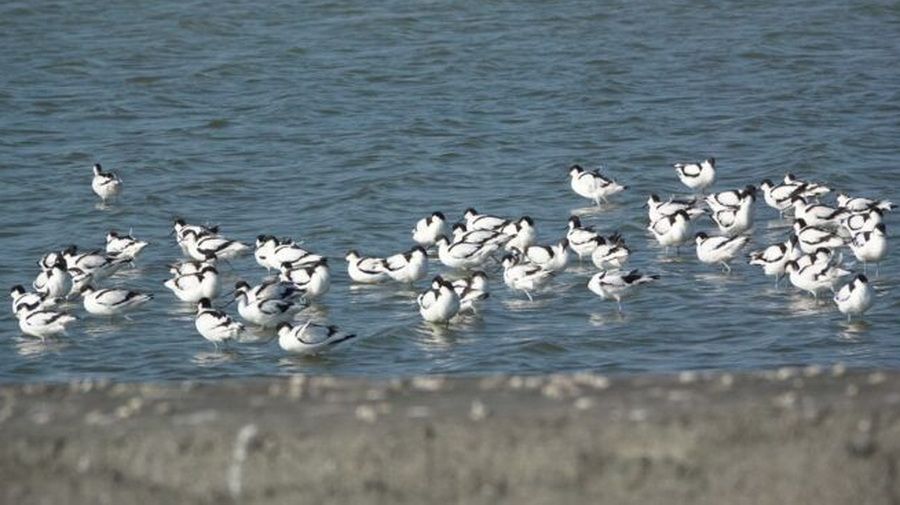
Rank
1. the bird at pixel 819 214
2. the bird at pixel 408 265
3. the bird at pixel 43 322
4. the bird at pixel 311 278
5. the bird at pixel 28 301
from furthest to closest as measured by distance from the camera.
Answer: the bird at pixel 819 214, the bird at pixel 408 265, the bird at pixel 311 278, the bird at pixel 28 301, the bird at pixel 43 322

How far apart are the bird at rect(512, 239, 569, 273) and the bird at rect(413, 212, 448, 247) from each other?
4.86 feet

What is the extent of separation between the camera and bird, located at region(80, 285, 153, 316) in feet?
62.5

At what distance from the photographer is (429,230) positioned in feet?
71.4

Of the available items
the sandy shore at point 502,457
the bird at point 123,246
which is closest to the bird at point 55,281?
the bird at point 123,246

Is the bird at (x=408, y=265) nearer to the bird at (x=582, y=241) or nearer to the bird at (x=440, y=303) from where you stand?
the bird at (x=440, y=303)

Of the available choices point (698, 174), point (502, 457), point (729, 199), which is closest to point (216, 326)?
point (729, 199)

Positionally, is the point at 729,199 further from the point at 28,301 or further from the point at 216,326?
the point at 28,301

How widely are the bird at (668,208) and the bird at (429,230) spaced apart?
2.57 m

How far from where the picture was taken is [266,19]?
37.3 metres

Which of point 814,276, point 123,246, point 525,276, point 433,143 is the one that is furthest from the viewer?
point 433,143

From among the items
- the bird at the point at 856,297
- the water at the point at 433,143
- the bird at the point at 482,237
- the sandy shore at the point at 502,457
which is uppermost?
the sandy shore at the point at 502,457

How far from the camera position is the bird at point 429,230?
2169 cm

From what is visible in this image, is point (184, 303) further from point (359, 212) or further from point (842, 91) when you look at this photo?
point (842, 91)

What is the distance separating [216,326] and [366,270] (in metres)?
2.93
